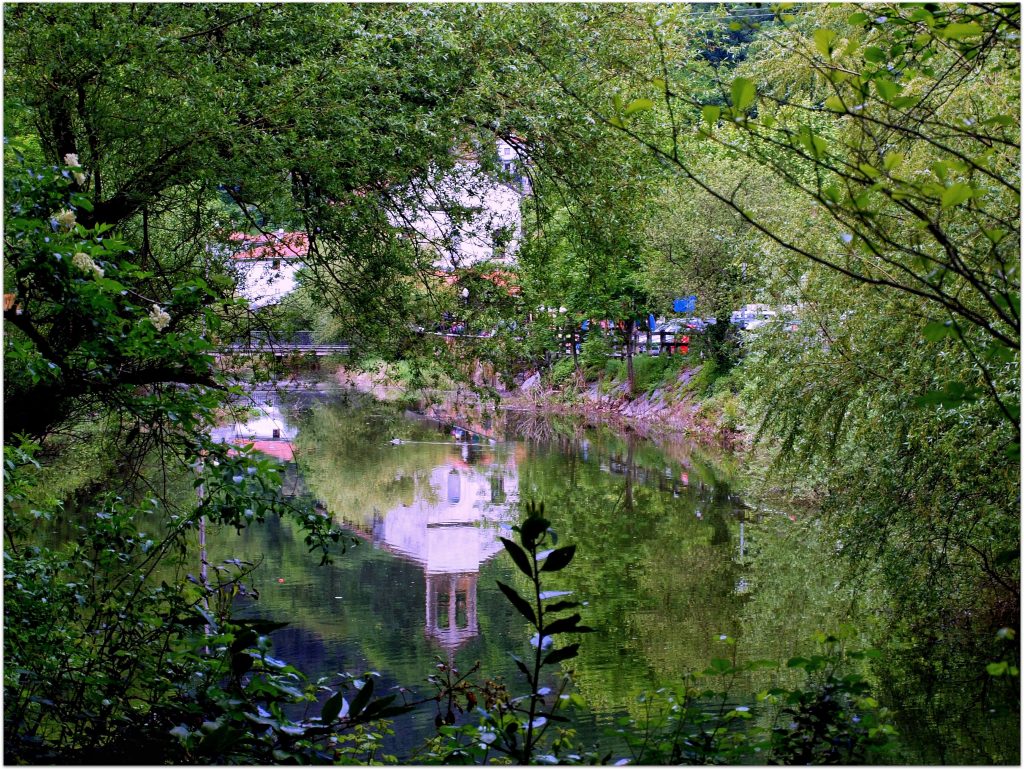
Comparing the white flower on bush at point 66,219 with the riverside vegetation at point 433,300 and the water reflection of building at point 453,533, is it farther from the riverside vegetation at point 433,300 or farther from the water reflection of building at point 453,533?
the water reflection of building at point 453,533

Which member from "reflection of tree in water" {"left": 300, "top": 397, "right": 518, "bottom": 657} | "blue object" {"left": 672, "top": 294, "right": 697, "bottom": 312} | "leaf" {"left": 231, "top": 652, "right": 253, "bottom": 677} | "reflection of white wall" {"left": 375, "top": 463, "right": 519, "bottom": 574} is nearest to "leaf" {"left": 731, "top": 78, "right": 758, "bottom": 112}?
"leaf" {"left": 231, "top": 652, "right": 253, "bottom": 677}

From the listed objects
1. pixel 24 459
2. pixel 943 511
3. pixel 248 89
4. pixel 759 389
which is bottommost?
pixel 24 459

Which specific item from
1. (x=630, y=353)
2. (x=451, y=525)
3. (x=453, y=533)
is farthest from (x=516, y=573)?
(x=630, y=353)

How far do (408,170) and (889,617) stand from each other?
489 cm

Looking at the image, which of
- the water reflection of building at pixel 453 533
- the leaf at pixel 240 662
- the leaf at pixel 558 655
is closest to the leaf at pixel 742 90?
the leaf at pixel 558 655

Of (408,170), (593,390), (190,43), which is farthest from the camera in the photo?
(593,390)

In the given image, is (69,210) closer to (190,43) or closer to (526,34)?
(190,43)

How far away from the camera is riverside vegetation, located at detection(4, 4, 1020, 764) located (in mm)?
2957

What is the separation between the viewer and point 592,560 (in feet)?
37.0

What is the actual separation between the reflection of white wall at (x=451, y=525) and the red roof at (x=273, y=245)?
13.4 feet

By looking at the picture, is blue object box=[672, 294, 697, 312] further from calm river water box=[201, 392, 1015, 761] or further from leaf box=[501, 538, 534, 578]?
leaf box=[501, 538, 534, 578]

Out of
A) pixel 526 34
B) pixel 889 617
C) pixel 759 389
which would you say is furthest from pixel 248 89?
pixel 889 617

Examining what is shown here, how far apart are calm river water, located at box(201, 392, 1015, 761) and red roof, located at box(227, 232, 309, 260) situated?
116cm

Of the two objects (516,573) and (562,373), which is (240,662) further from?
(562,373)
